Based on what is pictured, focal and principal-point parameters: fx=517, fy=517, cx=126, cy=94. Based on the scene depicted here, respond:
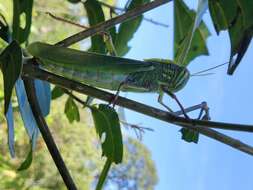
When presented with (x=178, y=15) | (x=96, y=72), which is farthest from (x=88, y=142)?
(x=96, y=72)

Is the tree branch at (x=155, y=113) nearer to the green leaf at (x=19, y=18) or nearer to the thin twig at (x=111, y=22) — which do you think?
the thin twig at (x=111, y=22)

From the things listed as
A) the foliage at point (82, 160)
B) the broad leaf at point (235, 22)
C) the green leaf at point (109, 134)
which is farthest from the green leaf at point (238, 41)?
the foliage at point (82, 160)

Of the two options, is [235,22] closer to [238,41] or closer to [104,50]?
[238,41]

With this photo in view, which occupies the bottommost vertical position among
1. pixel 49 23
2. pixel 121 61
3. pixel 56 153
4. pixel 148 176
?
pixel 148 176

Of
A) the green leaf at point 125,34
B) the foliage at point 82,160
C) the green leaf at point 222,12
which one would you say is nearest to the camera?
the green leaf at point 222,12

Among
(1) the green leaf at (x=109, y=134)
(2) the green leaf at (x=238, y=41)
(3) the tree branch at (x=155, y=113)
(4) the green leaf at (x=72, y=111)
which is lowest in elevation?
(4) the green leaf at (x=72, y=111)

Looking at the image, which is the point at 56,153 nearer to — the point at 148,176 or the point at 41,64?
the point at 41,64
